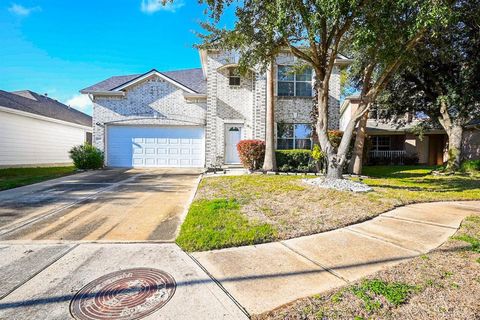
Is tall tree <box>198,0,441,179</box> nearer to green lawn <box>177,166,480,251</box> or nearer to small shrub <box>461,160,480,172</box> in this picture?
green lawn <box>177,166,480,251</box>

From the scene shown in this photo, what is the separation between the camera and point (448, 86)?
1282 cm

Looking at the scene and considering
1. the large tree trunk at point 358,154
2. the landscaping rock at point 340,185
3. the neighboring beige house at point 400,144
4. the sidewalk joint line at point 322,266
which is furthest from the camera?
the neighboring beige house at point 400,144

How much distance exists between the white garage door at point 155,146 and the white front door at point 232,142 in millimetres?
1551

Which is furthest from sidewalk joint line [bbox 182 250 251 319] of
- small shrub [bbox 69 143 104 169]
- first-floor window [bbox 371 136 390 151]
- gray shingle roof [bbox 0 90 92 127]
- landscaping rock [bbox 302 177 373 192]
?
first-floor window [bbox 371 136 390 151]

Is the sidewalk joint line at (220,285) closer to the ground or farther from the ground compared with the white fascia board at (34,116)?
closer to the ground

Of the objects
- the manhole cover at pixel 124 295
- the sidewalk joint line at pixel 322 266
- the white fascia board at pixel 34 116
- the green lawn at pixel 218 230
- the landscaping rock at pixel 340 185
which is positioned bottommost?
the manhole cover at pixel 124 295

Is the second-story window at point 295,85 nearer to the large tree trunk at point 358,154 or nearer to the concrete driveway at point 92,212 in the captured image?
the large tree trunk at point 358,154

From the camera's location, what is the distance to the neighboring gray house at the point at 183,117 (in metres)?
14.1

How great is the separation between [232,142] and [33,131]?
44.1 ft

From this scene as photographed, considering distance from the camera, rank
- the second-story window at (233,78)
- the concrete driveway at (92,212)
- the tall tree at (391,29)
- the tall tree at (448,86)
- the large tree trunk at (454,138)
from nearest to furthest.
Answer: the concrete driveway at (92,212), the tall tree at (391,29), the tall tree at (448,86), the large tree trunk at (454,138), the second-story window at (233,78)

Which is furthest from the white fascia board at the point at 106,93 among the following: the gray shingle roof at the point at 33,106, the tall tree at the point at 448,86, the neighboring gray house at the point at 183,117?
the tall tree at the point at 448,86

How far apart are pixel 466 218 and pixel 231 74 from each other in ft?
40.3

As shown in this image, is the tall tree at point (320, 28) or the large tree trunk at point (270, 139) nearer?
the tall tree at point (320, 28)

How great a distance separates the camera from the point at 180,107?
14.9 metres
